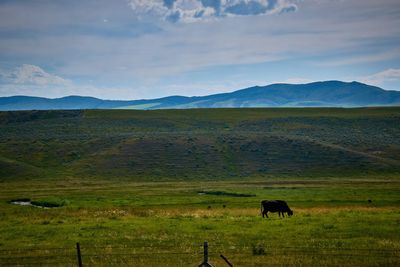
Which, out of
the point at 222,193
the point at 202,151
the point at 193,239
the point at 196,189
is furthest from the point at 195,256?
the point at 202,151

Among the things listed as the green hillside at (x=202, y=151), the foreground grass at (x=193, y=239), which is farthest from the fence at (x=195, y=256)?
the green hillside at (x=202, y=151)

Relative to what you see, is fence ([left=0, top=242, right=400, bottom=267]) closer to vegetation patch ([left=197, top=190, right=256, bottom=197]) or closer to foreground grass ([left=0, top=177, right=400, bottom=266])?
foreground grass ([left=0, top=177, right=400, bottom=266])

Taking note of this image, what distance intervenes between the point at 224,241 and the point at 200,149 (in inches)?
3229

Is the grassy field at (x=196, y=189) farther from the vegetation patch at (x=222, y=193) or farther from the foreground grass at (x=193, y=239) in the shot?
the vegetation patch at (x=222, y=193)

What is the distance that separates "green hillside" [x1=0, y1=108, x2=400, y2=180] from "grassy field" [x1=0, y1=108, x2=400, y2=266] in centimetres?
37

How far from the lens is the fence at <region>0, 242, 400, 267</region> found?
1811cm

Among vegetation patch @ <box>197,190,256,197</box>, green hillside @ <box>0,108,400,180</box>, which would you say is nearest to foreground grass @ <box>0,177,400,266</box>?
vegetation patch @ <box>197,190,256,197</box>

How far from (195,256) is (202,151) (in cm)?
8417

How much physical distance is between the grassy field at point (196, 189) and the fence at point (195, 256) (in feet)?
0.18

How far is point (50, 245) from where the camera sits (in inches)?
902

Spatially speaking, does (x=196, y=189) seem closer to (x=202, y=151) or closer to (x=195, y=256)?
(x=202, y=151)

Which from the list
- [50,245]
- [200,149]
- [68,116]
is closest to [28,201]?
[50,245]

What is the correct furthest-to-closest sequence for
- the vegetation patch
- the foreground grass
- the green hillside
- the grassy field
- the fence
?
the green hillside, the vegetation patch, the grassy field, the foreground grass, the fence

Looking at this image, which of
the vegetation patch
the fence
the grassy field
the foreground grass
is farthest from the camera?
the vegetation patch
